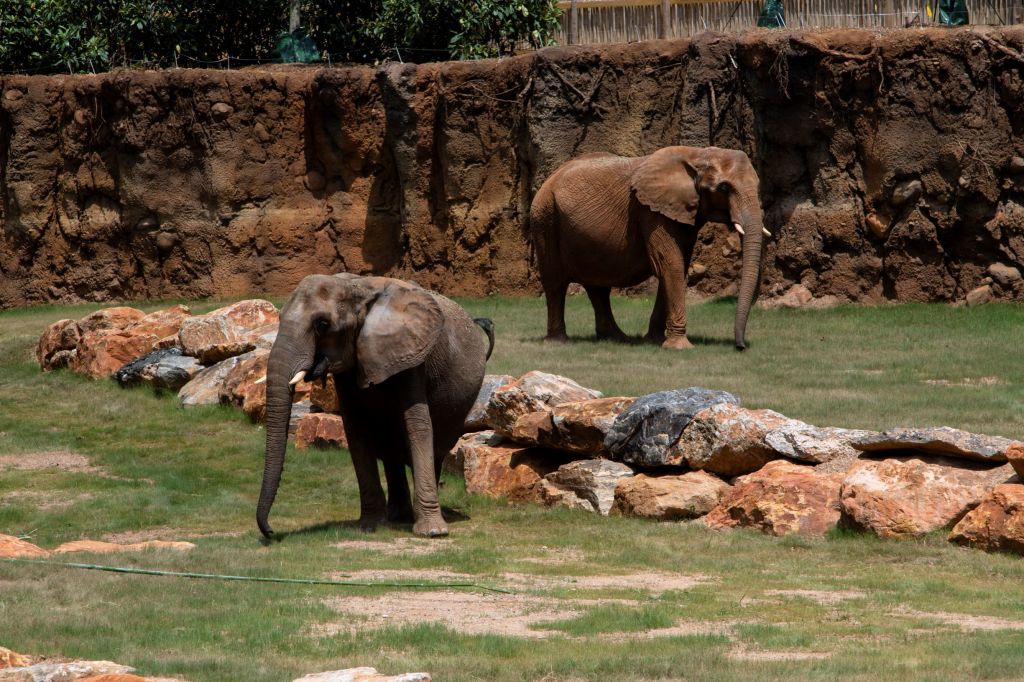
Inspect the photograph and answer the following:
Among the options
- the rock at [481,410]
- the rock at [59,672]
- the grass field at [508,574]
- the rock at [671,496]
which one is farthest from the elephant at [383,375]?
the rock at [59,672]

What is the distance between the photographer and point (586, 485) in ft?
46.9

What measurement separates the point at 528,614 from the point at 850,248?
56.6ft

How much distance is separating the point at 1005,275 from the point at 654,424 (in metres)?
12.9

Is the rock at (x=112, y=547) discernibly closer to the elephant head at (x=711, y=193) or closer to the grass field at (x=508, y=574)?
the grass field at (x=508, y=574)

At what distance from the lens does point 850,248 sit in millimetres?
26516

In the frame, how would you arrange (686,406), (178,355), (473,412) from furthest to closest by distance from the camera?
1. (178,355)
2. (473,412)
3. (686,406)

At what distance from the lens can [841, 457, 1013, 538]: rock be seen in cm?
1223

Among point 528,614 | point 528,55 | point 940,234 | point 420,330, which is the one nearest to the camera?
point 528,614

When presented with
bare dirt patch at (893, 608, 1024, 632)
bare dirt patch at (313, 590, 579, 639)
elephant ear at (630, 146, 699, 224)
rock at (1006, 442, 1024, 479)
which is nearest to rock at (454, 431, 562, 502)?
bare dirt patch at (313, 590, 579, 639)

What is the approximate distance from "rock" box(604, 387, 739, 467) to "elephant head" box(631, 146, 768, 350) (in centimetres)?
760

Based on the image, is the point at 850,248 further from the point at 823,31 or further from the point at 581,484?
the point at 581,484

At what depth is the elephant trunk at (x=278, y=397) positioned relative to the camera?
41.2ft

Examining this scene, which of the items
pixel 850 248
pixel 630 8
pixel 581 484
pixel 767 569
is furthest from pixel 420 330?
pixel 630 8

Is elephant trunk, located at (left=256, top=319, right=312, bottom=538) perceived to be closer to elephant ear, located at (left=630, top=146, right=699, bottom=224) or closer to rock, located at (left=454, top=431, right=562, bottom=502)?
rock, located at (left=454, top=431, right=562, bottom=502)
